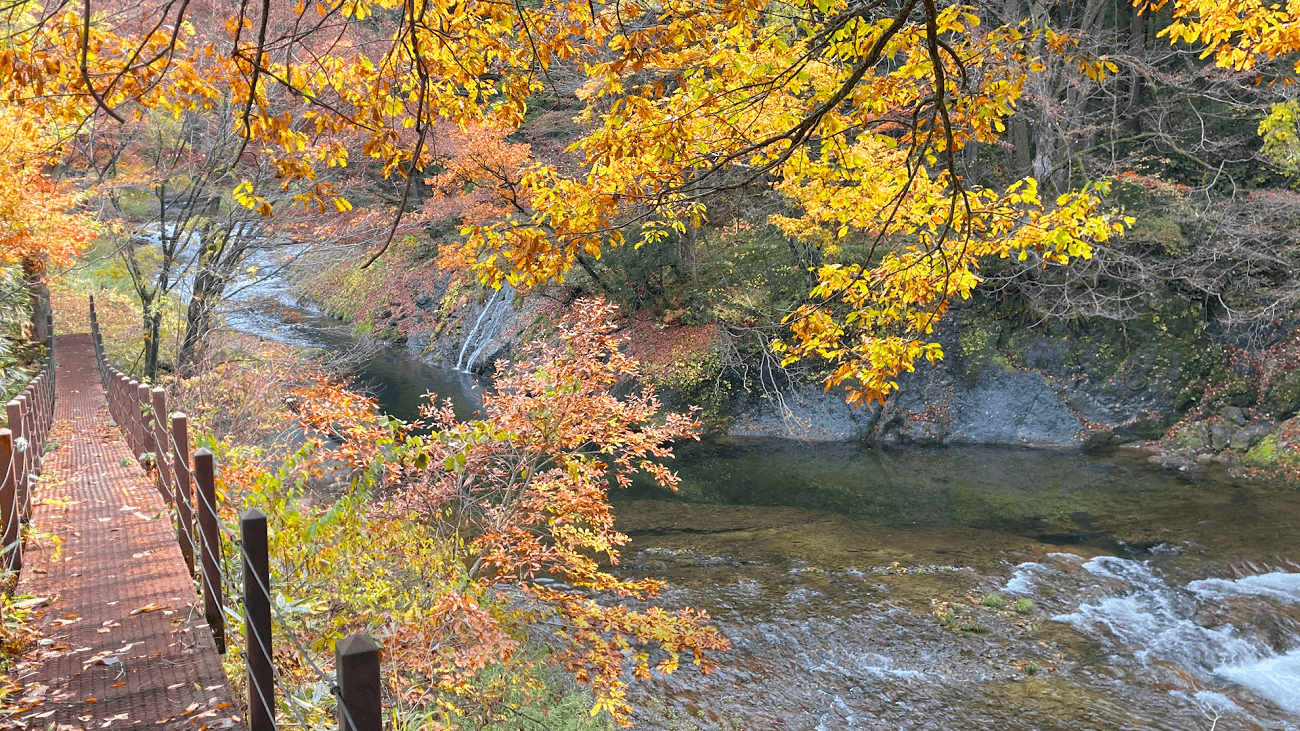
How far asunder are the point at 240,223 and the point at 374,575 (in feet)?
30.8

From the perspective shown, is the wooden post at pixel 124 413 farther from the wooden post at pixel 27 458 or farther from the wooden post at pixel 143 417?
the wooden post at pixel 27 458

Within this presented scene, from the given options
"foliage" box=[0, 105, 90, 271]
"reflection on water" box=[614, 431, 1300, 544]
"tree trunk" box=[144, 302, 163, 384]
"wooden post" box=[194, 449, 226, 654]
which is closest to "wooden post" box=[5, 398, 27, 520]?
"wooden post" box=[194, 449, 226, 654]

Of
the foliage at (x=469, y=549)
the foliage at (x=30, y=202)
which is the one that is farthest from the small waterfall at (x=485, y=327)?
the foliage at (x=469, y=549)

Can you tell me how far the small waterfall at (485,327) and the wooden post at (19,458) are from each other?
58.5ft

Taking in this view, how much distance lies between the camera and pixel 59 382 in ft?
46.3

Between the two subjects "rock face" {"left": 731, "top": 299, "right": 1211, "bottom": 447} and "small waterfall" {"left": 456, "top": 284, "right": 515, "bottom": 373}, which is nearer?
"rock face" {"left": 731, "top": 299, "right": 1211, "bottom": 447}

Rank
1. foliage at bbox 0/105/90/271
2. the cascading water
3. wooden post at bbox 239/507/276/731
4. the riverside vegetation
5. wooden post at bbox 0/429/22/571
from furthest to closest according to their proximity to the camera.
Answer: foliage at bbox 0/105/90/271
the cascading water
the riverside vegetation
wooden post at bbox 0/429/22/571
wooden post at bbox 239/507/276/731

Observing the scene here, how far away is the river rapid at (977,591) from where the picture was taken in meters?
7.81

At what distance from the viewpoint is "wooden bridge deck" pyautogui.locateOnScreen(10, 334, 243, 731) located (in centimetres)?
295

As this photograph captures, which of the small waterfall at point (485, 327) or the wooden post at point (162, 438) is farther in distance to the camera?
the small waterfall at point (485, 327)

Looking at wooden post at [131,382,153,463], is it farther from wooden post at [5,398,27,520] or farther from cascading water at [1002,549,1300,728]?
cascading water at [1002,549,1300,728]

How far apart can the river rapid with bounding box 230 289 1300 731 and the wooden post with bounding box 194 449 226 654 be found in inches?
184

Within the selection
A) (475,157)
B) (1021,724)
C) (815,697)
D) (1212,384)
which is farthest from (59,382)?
(1212,384)

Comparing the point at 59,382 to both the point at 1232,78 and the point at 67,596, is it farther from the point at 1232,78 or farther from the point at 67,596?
the point at 1232,78
